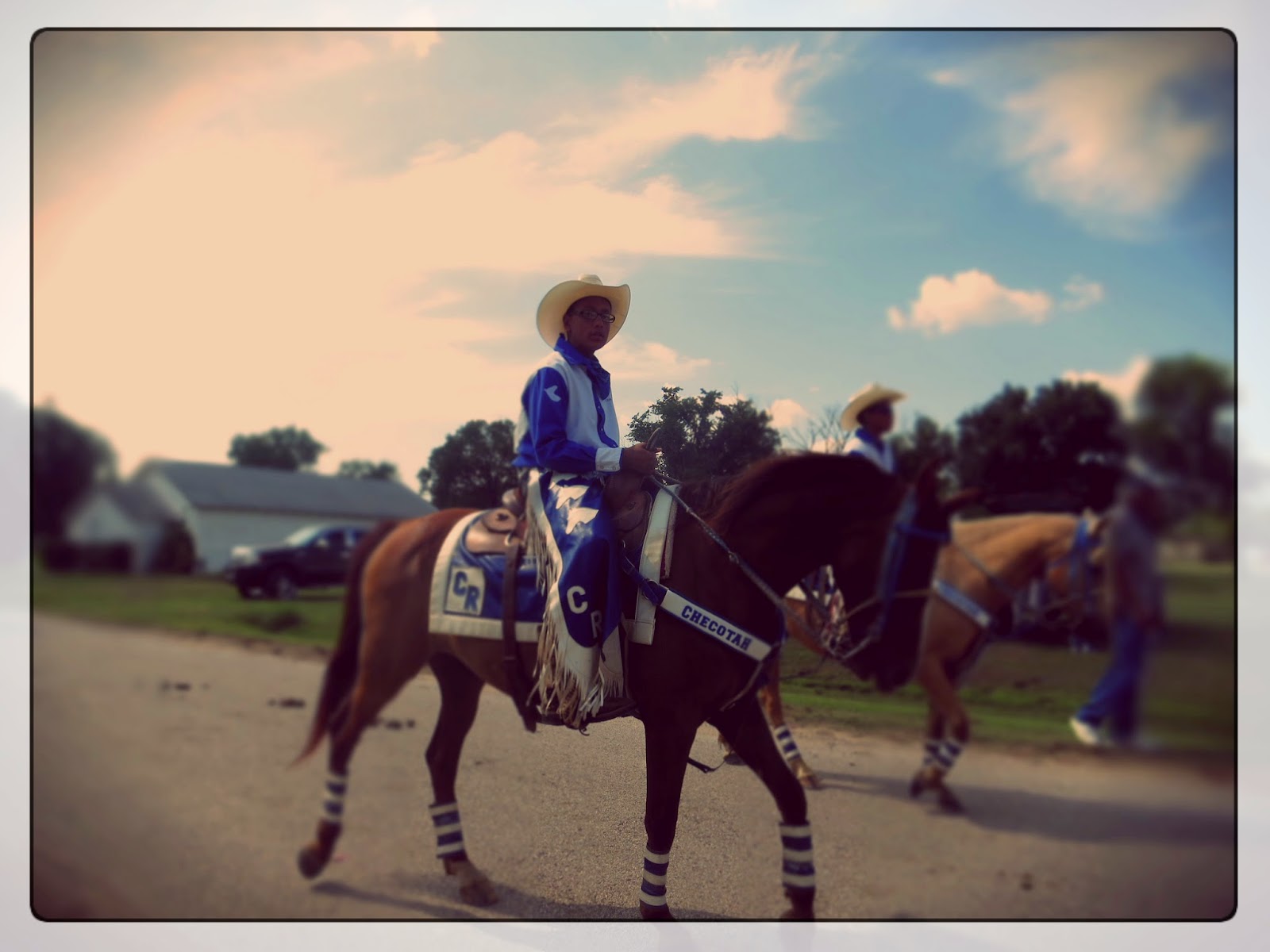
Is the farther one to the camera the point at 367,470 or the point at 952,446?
the point at 367,470

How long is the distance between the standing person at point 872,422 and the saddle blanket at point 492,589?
0.63 meters

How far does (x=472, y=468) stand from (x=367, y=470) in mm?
344

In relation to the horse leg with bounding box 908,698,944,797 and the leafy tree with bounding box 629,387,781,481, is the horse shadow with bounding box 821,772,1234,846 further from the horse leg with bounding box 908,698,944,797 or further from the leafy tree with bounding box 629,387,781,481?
the leafy tree with bounding box 629,387,781,481

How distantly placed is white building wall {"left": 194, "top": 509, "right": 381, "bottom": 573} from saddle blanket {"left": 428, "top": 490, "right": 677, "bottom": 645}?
18.0 inches

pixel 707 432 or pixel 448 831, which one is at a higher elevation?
pixel 707 432

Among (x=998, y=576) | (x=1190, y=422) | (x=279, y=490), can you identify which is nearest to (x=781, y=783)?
(x=998, y=576)

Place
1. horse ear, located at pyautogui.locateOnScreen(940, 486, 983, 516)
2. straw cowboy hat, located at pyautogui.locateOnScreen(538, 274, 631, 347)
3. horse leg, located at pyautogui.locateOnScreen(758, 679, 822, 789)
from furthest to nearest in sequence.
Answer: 1. horse leg, located at pyautogui.locateOnScreen(758, 679, 822, 789)
2. straw cowboy hat, located at pyautogui.locateOnScreen(538, 274, 631, 347)
3. horse ear, located at pyautogui.locateOnScreen(940, 486, 983, 516)

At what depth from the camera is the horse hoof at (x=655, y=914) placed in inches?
114

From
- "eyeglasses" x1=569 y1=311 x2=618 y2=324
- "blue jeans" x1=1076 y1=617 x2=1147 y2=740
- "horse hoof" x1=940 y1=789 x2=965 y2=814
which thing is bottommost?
"horse hoof" x1=940 y1=789 x2=965 y2=814

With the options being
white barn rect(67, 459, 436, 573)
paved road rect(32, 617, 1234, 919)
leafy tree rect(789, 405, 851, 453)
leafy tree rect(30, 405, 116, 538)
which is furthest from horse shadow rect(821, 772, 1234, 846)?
leafy tree rect(30, 405, 116, 538)

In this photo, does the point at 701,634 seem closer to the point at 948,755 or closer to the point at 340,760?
the point at 948,755

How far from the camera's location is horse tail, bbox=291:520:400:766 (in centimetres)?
299

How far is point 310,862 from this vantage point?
299cm

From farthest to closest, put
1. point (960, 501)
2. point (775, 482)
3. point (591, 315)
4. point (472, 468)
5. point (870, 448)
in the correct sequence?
point (472, 468), point (591, 315), point (870, 448), point (775, 482), point (960, 501)
